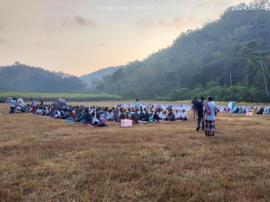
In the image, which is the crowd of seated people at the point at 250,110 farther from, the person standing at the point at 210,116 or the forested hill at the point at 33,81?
the forested hill at the point at 33,81

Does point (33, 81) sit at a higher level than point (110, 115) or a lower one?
higher

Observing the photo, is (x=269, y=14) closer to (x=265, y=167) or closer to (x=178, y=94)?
(x=178, y=94)

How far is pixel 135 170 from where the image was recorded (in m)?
8.97

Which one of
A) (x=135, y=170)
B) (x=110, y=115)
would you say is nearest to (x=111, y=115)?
(x=110, y=115)

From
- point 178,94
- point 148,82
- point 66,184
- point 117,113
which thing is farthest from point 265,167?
point 148,82

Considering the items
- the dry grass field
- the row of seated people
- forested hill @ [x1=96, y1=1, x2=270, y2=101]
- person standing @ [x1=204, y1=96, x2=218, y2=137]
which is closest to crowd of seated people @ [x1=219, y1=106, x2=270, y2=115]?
the row of seated people

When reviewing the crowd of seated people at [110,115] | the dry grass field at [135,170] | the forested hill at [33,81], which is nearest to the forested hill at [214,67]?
A: the forested hill at [33,81]

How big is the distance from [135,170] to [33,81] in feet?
485

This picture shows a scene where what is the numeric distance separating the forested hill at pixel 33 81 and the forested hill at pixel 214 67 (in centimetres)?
2141

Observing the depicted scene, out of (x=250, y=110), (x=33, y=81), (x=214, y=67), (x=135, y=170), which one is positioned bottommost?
(x=135, y=170)

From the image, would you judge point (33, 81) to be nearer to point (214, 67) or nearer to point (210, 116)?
point (214, 67)

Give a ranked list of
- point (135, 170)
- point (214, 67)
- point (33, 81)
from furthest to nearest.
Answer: point (33, 81), point (214, 67), point (135, 170)

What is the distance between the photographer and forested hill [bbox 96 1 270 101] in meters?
71.4

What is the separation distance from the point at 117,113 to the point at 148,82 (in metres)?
85.6
